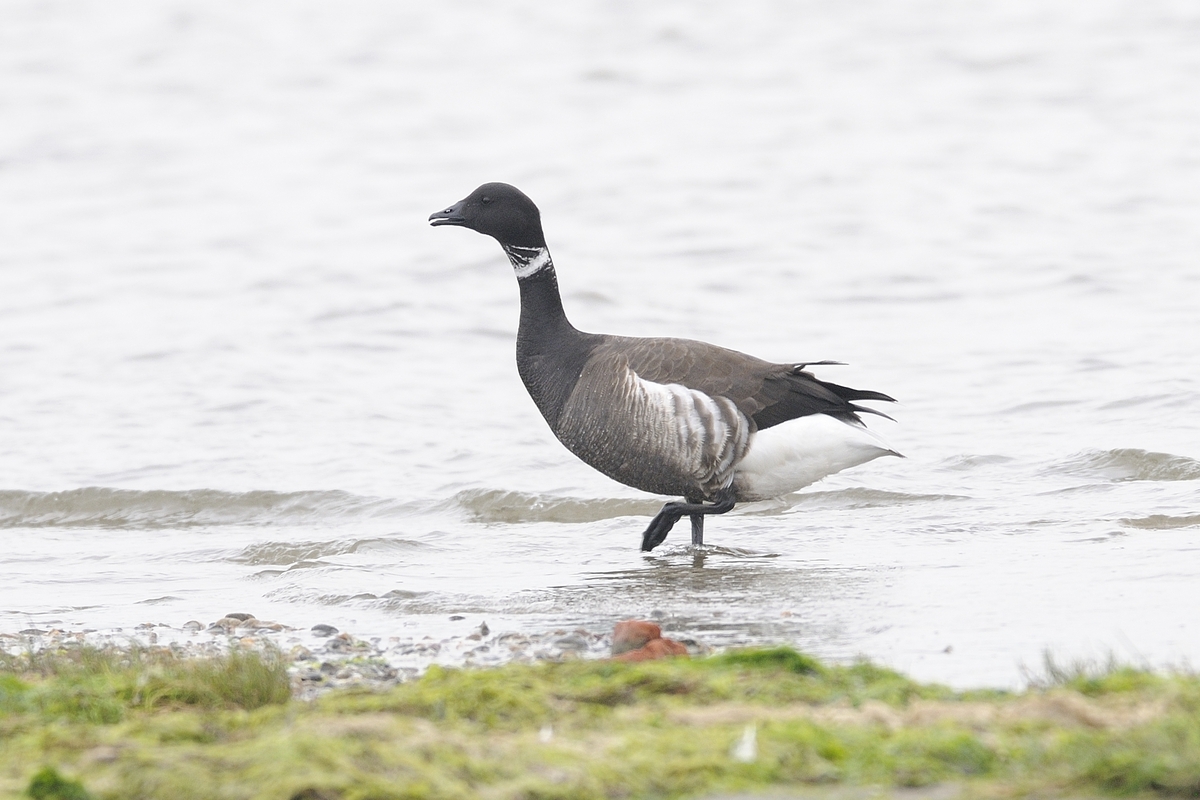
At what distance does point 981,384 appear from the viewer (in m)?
13.9

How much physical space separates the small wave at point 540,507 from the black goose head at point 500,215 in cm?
244

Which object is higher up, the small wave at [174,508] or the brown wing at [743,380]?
the brown wing at [743,380]

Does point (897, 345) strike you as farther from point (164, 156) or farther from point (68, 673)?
point (164, 156)

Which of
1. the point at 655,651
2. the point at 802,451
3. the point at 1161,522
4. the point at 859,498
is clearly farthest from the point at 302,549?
the point at 1161,522

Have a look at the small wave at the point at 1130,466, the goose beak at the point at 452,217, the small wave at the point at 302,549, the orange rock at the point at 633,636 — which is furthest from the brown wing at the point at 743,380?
the orange rock at the point at 633,636

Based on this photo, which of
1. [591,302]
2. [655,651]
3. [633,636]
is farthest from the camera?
[591,302]

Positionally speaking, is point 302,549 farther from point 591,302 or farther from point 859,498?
point 591,302

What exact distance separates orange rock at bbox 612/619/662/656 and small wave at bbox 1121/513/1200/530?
14.7 ft

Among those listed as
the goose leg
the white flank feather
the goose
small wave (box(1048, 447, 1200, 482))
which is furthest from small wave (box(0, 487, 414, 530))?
small wave (box(1048, 447, 1200, 482))

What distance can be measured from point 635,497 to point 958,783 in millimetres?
7965

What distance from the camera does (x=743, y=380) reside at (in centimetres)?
917

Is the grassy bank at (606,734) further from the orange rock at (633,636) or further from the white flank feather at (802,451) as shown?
the white flank feather at (802,451)

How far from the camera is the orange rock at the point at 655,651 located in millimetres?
5617

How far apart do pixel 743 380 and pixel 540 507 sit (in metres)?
2.95
